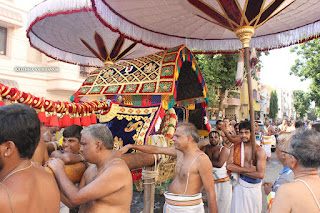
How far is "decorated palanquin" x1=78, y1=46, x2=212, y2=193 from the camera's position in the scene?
3924 mm

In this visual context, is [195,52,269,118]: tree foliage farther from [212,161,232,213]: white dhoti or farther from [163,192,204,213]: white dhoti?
[163,192,204,213]: white dhoti

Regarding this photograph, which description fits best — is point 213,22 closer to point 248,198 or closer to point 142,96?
point 142,96

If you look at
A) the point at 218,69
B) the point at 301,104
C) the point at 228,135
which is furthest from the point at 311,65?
the point at 301,104

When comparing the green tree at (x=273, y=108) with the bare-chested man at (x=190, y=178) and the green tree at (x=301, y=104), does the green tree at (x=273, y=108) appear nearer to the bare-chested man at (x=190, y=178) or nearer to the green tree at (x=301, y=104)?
the green tree at (x=301, y=104)

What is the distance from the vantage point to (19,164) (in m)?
1.25

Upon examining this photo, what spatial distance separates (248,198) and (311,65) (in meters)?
15.0

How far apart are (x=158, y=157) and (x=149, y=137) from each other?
50cm

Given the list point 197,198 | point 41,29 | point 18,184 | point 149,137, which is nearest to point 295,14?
point 149,137

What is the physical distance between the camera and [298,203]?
1516 millimetres

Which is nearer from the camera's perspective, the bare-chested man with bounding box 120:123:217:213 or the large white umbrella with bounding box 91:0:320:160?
the bare-chested man with bounding box 120:123:217:213

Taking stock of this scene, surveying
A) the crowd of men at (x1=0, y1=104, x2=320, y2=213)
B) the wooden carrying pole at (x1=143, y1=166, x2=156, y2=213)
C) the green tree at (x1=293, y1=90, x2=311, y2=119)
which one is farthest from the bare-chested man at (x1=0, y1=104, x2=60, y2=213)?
the green tree at (x1=293, y1=90, x2=311, y2=119)

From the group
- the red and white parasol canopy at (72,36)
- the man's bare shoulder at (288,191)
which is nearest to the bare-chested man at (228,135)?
the red and white parasol canopy at (72,36)

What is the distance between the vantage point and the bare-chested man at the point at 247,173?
359 cm

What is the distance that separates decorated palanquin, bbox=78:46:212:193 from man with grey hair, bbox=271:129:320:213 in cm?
212
